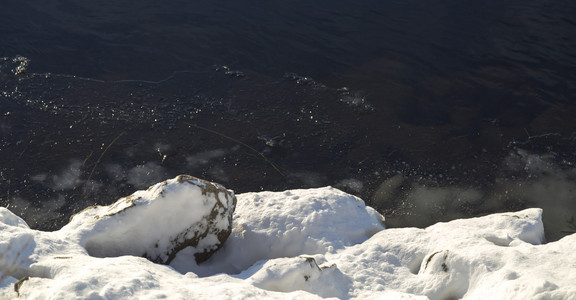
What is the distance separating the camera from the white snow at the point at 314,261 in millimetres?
2424

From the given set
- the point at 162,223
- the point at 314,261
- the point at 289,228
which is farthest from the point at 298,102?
the point at 314,261

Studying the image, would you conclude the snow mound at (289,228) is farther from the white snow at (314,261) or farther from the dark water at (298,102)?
the dark water at (298,102)

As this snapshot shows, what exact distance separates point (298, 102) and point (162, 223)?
2962 millimetres

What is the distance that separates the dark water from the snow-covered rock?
1.43 meters

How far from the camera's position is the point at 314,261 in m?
2.86

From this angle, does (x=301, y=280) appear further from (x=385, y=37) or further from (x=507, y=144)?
(x=385, y=37)

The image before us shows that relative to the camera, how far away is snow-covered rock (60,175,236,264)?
3045 millimetres

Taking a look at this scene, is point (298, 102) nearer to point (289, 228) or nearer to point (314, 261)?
point (289, 228)

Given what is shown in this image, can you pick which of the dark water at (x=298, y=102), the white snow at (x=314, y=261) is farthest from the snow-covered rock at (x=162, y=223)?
the dark water at (x=298, y=102)

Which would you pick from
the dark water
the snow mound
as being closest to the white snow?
the snow mound

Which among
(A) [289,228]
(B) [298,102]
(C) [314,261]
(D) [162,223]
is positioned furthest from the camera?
(B) [298,102]

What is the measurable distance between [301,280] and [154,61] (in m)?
4.46

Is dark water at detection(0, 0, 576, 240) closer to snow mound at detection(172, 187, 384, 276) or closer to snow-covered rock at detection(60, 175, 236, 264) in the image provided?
snow mound at detection(172, 187, 384, 276)

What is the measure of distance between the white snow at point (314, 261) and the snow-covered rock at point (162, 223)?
3cm
